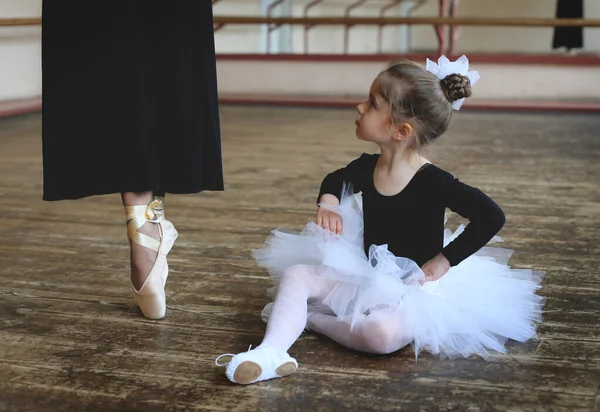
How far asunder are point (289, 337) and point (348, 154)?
2.50m

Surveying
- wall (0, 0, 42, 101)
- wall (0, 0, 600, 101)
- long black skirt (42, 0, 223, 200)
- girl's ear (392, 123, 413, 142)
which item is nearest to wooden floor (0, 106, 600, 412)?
girl's ear (392, 123, 413, 142)

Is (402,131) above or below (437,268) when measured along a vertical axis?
above

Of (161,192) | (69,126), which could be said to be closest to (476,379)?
(161,192)

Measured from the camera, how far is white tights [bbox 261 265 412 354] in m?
1.27

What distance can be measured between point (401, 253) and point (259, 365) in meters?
0.37

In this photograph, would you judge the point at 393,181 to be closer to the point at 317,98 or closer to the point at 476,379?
the point at 476,379

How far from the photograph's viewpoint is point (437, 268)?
4.44 ft

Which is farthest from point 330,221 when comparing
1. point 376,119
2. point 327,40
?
point 327,40

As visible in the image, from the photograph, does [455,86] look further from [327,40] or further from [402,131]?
[327,40]

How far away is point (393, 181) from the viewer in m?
1.40

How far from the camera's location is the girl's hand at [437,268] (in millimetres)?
1351

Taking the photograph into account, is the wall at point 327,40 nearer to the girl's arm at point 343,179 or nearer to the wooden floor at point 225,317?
the wooden floor at point 225,317

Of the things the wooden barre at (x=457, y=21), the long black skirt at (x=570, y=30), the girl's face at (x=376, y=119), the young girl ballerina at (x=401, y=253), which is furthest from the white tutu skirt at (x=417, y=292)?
the long black skirt at (x=570, y=30)

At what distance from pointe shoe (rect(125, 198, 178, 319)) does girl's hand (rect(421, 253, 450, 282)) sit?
18.5 inches
